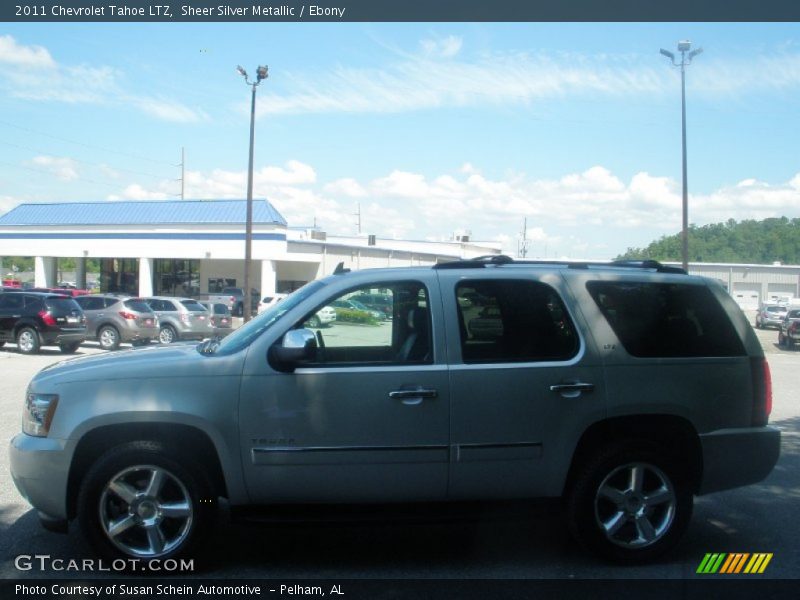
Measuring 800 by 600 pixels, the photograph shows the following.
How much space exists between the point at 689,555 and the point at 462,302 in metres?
2.33

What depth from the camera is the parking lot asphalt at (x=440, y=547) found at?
4.97 meters

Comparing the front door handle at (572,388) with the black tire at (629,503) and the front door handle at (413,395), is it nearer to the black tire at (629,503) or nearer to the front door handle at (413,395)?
the black tire at (629,503)

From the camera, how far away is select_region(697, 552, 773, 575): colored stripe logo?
5.12 metres

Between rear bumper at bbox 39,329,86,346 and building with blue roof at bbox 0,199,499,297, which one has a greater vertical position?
building with blue roof at bbox 0,199,499,297

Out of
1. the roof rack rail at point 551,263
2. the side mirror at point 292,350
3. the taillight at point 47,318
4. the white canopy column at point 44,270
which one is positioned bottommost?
the taillight at point 47,318

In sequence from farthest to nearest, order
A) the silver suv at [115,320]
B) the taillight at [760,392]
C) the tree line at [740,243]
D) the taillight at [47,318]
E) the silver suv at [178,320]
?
the tree line at [740,243] → the silver suv at [178,320] → the silver suv at [115,320] → the taillight at [47,318] → the taillight at [760,392]

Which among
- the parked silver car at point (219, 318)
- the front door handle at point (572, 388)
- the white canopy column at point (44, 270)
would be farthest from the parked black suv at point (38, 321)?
the white canopy column at point (44, 270)

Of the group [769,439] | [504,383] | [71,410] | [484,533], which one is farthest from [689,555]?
[71,410]

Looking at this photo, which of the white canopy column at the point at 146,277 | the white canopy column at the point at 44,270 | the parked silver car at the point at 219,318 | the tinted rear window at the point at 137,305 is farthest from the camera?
the white canopy column at the point at 44,270

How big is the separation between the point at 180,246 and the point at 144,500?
4039 centimetres

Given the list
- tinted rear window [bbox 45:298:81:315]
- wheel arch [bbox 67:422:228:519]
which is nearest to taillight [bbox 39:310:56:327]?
tinted rear window [bbox 45:298:81:315]

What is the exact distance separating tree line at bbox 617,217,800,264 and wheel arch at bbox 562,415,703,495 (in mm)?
25823

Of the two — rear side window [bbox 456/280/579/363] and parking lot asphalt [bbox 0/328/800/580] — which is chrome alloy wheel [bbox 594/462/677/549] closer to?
parking lot asphalt [bbox 0/328/800/580]

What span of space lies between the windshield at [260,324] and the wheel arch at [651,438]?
2016 millimetres
